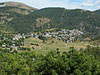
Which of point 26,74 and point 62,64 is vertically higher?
point 62,64

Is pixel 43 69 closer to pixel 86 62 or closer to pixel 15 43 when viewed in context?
pixel 86 62

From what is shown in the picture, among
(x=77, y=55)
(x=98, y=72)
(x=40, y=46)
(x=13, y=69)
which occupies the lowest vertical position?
(x=40, y=46)

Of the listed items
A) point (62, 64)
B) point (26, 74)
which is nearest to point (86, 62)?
point (62, 64)

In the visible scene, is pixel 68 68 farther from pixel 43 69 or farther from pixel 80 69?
pixel 43 69

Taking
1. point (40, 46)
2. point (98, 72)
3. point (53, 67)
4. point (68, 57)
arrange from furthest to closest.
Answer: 1. point (40, 46)
2. point (68, 57)
3. point (53, 67)
4. point (98, 72)

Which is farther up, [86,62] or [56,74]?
[86,62]

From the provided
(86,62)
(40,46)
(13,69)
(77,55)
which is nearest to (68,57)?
(77,55)

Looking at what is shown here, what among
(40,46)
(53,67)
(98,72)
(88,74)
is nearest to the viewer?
(88,74)

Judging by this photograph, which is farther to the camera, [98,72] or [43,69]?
[43,69]

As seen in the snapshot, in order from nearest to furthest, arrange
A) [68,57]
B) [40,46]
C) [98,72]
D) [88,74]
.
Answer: [88,74]
[98,72]
[68,57]
[40,46]
